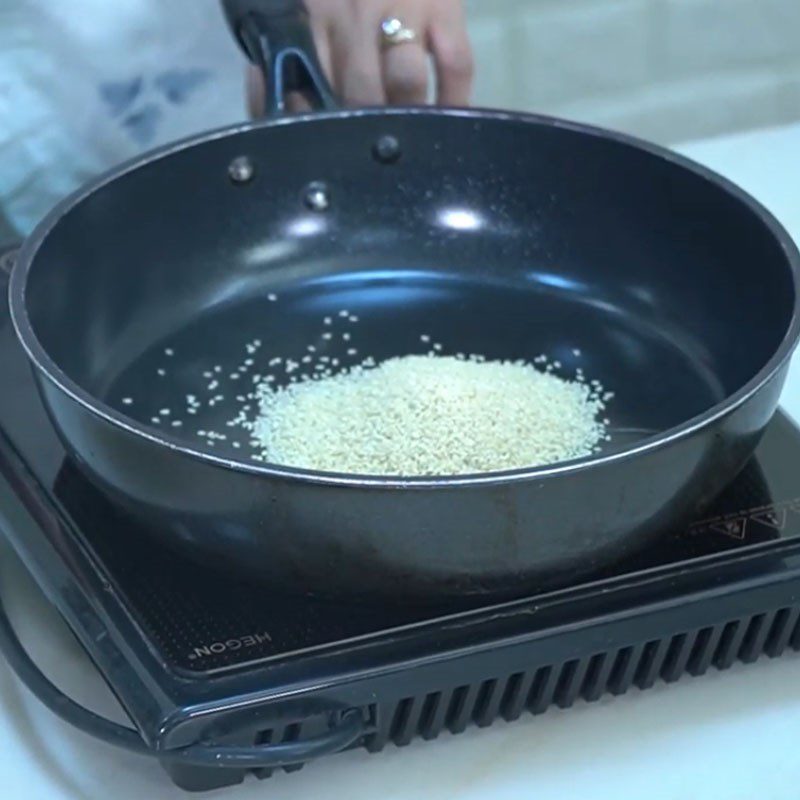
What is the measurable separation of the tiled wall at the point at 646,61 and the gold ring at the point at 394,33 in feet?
1.11

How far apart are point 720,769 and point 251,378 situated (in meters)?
0.31

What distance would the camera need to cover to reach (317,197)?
0.91 m

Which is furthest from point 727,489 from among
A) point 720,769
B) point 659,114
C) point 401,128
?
point 659,114

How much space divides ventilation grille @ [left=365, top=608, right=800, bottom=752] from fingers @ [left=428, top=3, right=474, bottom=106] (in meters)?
0.46

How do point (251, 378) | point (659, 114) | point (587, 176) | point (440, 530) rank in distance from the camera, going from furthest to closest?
point (659, 114) → point (587, 176) → point (251, 378) → point (440, 530)

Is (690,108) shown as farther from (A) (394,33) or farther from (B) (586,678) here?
(B) (586,678)

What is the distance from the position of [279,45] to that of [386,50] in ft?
0.40

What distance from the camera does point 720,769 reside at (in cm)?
60

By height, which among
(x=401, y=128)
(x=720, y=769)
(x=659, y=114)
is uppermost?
(x=401, y=128)

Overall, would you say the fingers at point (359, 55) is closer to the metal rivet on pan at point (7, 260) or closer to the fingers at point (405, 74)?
the fingers at point (405, 74)

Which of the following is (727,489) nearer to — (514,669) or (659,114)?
(514,669)

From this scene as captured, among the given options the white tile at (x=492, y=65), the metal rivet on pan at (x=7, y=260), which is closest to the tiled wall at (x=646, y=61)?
the white tile at (x=492, y=65)

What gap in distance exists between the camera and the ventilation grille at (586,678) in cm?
60

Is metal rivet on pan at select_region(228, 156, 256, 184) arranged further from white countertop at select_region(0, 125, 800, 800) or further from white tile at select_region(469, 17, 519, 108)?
white tile at select_region(469, 17, 519, 108)
